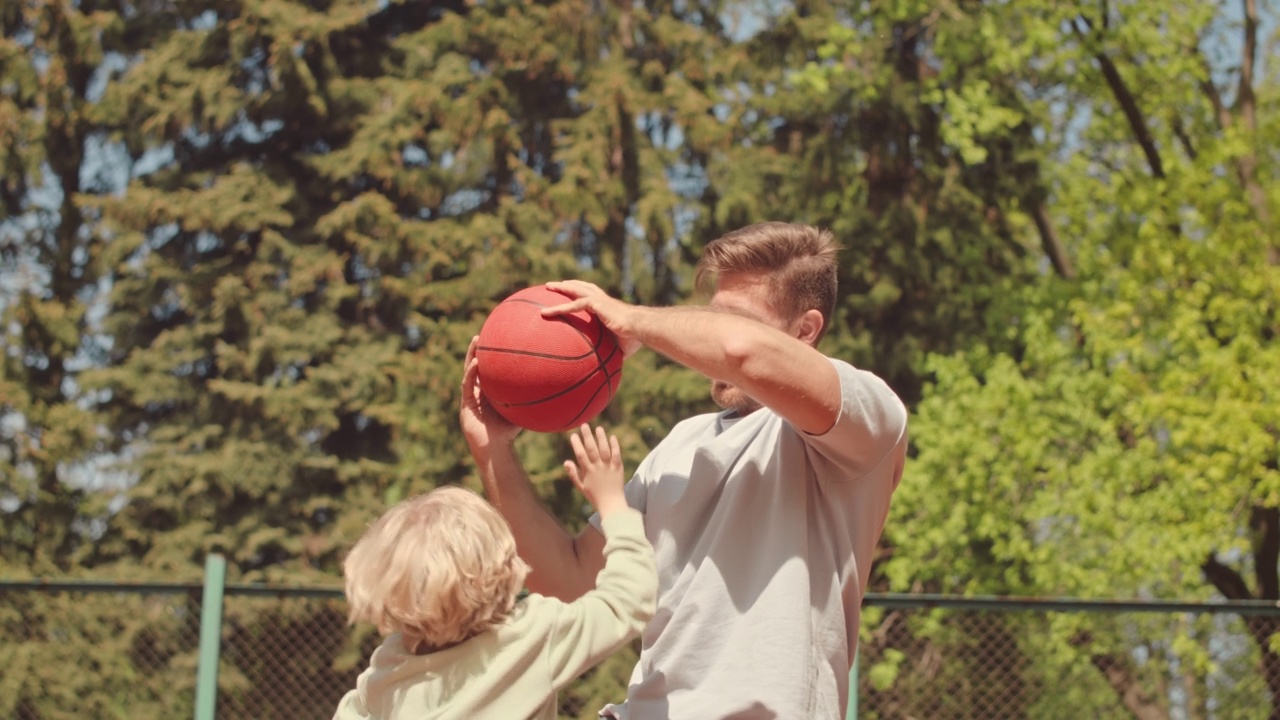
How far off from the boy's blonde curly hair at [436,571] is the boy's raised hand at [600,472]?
0.63 feet

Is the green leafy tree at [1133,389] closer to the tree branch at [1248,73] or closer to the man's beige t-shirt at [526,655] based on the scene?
the tree branch at [1248,73]

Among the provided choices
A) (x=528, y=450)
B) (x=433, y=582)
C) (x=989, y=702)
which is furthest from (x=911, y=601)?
(x=528, y=450)

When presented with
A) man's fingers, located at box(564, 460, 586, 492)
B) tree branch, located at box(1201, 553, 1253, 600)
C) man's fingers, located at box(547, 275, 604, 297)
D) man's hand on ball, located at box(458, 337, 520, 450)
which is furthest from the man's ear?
tree branch, located at box(1201, 553, 1253, 600)

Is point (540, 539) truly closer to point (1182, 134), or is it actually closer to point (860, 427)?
point (860, 427)

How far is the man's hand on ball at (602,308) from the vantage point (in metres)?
2.44

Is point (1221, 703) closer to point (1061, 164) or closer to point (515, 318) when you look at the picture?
point (515, 318)

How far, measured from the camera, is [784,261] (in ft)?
8.65

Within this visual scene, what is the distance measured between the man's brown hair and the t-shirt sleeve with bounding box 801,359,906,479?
31cm

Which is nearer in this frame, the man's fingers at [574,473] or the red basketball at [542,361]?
the man's fingers at [574,473]

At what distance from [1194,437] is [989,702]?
335cm

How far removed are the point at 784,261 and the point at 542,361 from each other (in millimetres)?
532

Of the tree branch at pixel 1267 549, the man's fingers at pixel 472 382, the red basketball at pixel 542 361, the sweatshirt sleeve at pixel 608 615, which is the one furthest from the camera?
the tree branch at pixel 1267 549

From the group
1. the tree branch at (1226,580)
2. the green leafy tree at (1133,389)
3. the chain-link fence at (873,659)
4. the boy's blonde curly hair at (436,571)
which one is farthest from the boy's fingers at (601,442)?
the tree branch at (1226,580)

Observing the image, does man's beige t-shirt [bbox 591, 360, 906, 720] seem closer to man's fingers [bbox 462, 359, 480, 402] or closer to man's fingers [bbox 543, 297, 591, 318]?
man's fingers [bbox 543, 297, 591, 318]
